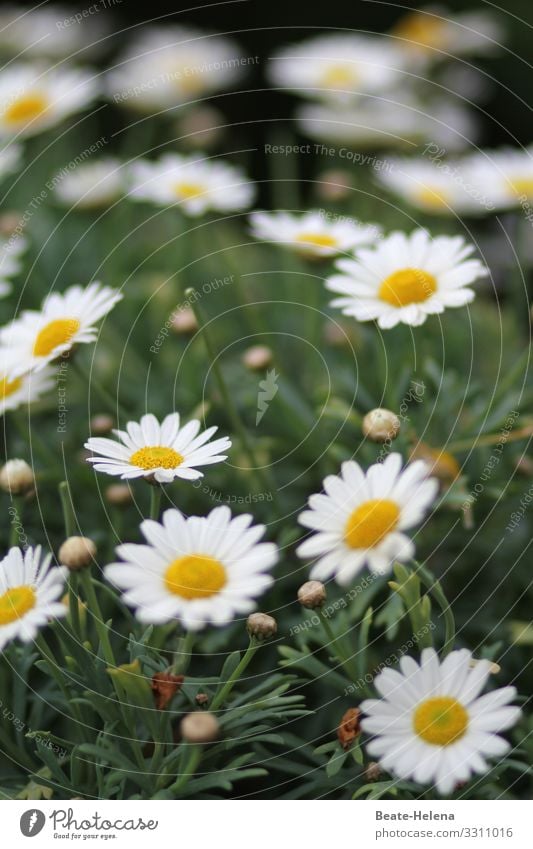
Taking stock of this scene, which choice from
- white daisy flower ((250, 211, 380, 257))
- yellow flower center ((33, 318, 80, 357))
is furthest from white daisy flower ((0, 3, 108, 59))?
yellow flower center ((33, 318, 80, 357))

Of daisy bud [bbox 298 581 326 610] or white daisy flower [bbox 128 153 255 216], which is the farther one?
white daisy flower [bbox 128 153 255 216]

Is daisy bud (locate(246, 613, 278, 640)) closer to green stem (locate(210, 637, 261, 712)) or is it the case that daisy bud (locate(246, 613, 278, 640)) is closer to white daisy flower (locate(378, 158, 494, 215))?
green stem (locate(210, 637, 261, 712))

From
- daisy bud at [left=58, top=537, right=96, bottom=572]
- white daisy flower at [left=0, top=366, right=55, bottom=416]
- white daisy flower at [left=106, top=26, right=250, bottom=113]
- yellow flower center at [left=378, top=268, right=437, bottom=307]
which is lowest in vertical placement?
daisy bud at [left=58, top=537, right=96, bottom=572]

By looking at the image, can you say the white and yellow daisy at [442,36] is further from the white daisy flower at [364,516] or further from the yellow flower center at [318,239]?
the white daisy flower at [364,516]

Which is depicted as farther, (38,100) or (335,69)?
(335,69)

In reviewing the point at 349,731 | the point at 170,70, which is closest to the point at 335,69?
the point at 170,70

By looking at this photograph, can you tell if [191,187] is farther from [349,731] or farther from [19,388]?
[349,731]

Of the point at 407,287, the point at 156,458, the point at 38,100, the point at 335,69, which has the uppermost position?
the point at 335,69

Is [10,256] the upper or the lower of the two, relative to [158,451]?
upper
